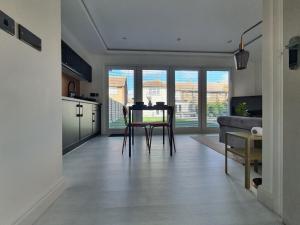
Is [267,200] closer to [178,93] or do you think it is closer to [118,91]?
[178,93]

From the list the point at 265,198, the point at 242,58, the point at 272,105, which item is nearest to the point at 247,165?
the point at 265,198

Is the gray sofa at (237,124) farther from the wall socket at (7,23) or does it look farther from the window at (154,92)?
the wall socket at (7,23)

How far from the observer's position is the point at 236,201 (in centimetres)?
156

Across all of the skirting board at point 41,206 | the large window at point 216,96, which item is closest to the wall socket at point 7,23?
the skirting board at point 41,206

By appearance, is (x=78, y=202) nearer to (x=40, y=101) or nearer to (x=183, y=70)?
(x=40, y=101)

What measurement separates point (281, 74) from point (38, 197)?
1.87 meters

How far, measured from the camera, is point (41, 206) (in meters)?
1.37

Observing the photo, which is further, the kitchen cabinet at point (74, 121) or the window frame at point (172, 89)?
the window frame at point (172, 89)

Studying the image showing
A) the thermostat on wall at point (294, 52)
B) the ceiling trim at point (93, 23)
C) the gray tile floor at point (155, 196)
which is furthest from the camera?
the ceiling trim at point (93, 23)

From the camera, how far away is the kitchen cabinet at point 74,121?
3.06m

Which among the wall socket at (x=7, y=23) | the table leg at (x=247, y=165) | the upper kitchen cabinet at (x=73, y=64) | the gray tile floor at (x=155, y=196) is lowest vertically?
the gray tile floor at (x=155, y=196)

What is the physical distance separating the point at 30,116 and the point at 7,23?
0.56 m

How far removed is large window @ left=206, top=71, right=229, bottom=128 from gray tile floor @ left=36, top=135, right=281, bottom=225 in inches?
153

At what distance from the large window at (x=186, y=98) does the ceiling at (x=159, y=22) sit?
0.99 meters
